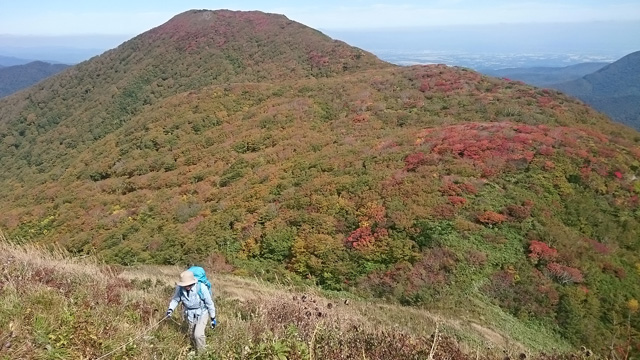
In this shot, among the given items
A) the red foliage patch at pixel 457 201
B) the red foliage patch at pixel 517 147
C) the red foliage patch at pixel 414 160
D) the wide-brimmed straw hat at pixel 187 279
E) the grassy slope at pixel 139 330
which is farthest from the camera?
the red foliage patch at pixel 414 160

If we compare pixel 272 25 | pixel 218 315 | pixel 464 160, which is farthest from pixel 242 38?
pixel 218 315

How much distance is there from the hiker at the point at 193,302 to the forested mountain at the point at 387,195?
22.7ft

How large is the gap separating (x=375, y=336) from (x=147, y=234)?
18.6 metres

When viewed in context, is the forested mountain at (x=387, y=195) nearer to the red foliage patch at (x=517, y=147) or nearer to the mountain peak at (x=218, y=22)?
the red foliage patch at (x=517, y=147)

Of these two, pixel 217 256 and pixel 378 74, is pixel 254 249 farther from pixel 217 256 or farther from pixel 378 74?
pixel 378 74

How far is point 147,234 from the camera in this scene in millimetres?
20875

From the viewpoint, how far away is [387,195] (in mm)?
16625

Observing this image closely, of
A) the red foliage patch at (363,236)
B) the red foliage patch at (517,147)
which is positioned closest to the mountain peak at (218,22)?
the red foliage patch at (517,147)

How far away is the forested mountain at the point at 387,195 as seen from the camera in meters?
12.2

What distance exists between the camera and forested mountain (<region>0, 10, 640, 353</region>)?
40.2 feet

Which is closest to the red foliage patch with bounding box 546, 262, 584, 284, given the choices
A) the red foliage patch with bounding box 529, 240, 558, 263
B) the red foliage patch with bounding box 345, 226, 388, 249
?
the red foliage patch with bounding box 529, 240, 558, 263

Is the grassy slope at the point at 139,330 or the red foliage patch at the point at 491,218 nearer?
the grassy slope at the point at 139,330

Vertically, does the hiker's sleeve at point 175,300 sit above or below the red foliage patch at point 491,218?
above

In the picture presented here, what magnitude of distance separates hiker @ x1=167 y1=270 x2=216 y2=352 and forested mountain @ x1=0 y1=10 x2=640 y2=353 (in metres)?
6.91
